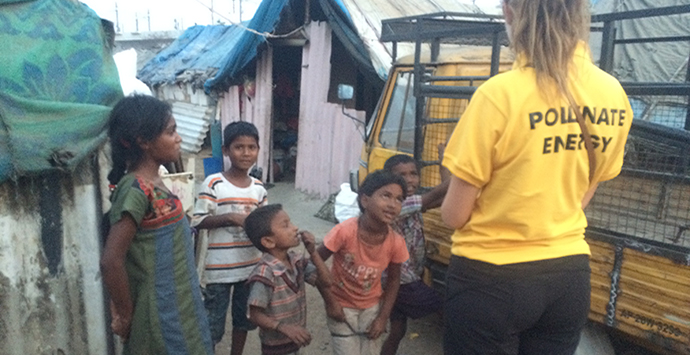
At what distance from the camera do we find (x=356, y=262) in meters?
2.39

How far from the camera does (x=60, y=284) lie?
2.14m

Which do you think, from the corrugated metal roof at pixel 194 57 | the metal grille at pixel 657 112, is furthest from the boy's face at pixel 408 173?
the corrugated metal roof at pixel 194 57

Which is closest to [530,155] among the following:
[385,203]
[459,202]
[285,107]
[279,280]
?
[459,202]

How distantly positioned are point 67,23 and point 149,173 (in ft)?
3.05

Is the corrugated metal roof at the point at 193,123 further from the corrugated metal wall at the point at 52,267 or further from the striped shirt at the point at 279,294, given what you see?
the striped shirt at the point at 279,294

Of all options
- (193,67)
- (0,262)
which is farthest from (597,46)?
(193,67)

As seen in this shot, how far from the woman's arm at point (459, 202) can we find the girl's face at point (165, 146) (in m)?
1.10

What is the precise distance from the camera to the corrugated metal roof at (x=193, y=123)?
1132cm

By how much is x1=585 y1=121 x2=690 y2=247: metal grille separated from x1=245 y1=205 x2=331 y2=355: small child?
146 centimetres

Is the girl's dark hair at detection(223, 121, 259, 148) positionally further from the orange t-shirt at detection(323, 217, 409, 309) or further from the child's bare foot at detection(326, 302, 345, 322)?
the child's bare foot at detection(326, 302, 345, 322)

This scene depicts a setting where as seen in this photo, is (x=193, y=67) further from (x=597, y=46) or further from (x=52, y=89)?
(x=52, y=89)

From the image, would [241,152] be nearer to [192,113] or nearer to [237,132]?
[237,132]

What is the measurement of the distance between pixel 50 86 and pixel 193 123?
9.80m

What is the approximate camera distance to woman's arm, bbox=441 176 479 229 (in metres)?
1.45
